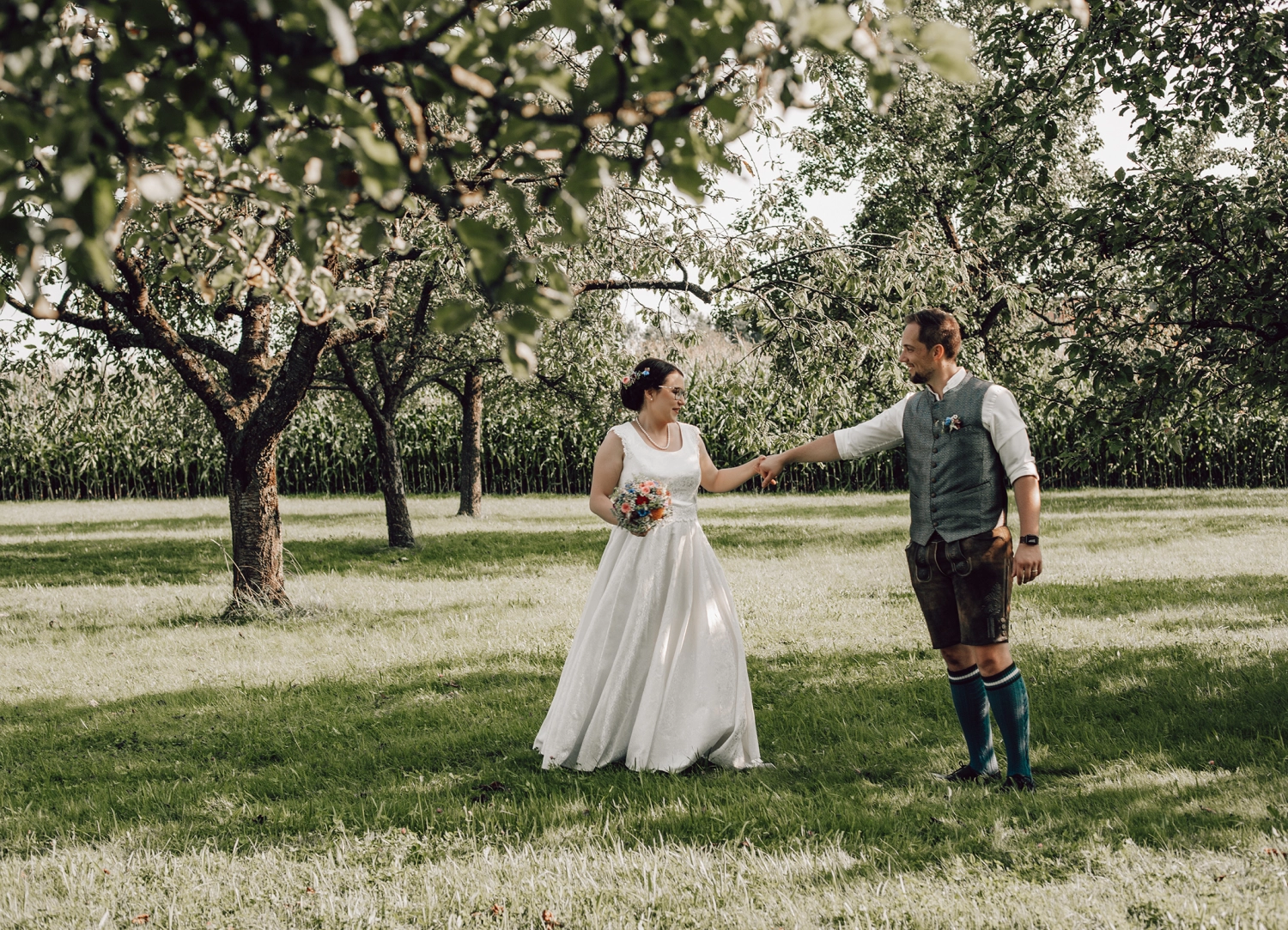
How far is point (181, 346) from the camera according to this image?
9.17 m

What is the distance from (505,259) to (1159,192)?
5.78 meters

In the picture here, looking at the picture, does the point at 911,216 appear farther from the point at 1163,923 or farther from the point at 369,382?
the point at 1163,923

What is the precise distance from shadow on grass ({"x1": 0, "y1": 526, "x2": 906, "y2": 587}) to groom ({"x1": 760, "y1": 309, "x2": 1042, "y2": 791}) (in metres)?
8.63

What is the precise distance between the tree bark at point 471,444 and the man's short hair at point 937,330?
13625mm

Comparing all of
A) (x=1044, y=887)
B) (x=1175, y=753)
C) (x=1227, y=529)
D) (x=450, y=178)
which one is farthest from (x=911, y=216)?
(x=450, y=178)

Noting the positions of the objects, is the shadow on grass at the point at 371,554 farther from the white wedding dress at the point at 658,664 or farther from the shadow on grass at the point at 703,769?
the white wedding dress at the point at 658,664

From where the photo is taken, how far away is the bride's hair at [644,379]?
5551mm

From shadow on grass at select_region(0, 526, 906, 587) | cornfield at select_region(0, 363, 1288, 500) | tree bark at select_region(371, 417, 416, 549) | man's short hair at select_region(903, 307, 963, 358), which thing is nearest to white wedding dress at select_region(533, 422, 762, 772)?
man's short hair at select_region(903, 307, 963, 358)

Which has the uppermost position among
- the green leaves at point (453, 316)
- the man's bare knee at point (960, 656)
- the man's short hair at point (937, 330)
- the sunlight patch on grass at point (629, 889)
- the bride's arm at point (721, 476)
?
the man's short hair at point (937, 330)

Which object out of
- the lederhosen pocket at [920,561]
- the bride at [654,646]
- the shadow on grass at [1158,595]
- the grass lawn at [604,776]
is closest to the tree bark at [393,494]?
the grass lawn at [604,776]

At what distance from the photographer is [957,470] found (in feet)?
15.5

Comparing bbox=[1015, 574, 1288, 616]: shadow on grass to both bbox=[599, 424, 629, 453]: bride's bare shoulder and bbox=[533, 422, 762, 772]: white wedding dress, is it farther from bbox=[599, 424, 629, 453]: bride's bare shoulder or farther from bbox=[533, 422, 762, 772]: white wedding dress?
bbox=[599, 424, 629, 453]: bride's bare shoulder

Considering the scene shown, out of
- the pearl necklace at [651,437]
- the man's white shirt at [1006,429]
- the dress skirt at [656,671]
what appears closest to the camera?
the man's white shirt at [1006,429]

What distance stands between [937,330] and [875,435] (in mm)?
726
